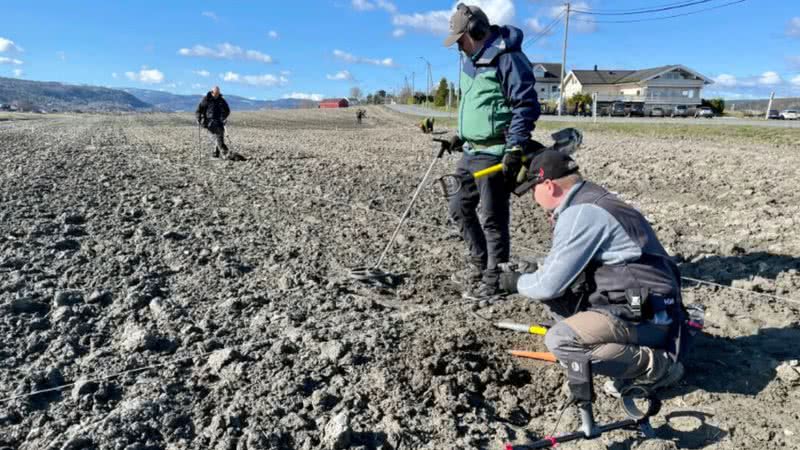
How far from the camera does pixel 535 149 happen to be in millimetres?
4230

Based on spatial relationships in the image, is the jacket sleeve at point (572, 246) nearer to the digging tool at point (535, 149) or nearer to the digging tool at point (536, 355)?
the digging tool at point (535, 149)

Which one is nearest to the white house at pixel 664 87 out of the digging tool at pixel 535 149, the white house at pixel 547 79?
the white house at pixel 547 79

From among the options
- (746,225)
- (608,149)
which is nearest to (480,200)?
(746,225)

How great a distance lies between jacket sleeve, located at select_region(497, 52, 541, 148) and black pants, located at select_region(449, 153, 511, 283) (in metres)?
0.37

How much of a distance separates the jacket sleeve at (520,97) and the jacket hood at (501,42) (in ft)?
0.21

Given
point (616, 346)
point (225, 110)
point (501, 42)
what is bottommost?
point (616, 346)

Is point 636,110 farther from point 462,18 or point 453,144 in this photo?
point 462,18

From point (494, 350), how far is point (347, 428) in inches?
51.8

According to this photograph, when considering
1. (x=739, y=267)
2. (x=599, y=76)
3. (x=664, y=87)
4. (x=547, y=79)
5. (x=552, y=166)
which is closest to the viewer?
(x=552, y=166)

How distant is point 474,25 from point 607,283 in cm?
221

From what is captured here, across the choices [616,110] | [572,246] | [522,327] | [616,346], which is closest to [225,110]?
[522,327]

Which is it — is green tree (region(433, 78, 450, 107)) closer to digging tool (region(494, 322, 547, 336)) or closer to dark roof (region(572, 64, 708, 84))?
dark roof (region(572, 64, 708, 84))

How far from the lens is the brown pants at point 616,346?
300 cm

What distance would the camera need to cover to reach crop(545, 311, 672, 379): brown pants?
9.85 feet
